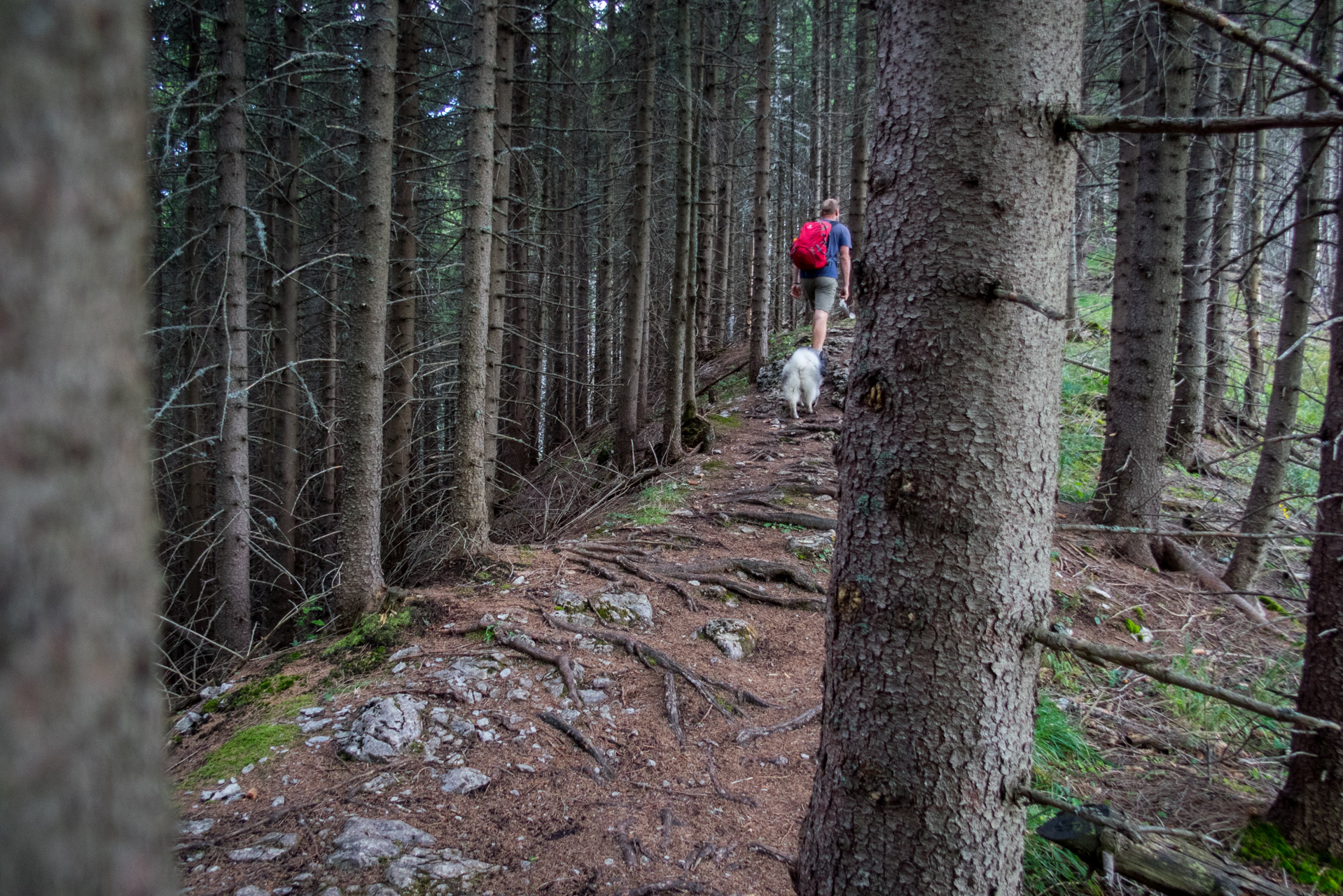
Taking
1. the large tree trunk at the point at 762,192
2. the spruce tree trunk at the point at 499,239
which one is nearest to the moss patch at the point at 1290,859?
the spruce tree trunk at the point at 499,239

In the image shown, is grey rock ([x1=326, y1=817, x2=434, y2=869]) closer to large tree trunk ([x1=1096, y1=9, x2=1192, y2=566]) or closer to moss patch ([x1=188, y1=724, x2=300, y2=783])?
moss patch ([x1=188, y1=724, x2=300, y2=783])

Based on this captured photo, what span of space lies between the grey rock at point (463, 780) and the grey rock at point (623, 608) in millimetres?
1684

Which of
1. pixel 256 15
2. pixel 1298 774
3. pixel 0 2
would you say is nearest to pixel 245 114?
pixel 256 15

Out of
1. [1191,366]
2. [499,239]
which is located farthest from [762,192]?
[1191,366]

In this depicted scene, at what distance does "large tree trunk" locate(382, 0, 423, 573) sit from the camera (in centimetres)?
829

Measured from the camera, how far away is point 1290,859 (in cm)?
275

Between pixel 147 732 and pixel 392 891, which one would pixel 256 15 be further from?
pixel 147 732

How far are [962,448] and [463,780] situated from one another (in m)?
3.01

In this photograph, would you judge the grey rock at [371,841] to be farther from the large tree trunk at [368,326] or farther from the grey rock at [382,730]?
the large tree trunk at [368,326]

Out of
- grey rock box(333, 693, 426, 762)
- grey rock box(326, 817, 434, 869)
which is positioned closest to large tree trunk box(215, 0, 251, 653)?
grey rock box(333, 693, 426, 762)

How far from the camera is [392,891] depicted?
9.02 feet

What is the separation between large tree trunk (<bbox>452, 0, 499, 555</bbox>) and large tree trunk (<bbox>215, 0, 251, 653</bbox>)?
6.54 ft

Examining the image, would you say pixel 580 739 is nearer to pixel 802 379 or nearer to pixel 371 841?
pixel 371 841

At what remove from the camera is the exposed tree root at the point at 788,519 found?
269 inches
